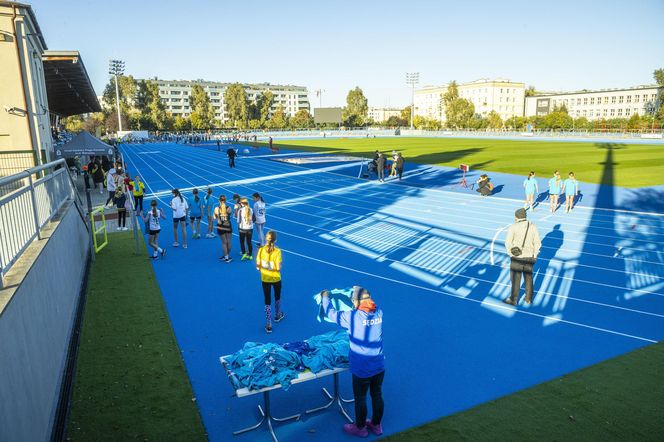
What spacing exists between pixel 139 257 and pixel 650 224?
17.6 m

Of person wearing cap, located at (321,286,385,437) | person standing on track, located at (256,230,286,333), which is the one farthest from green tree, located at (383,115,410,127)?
person wearing cap, located at (321,286,385,437)

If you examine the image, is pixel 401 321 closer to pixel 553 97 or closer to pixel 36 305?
pixel 36 305

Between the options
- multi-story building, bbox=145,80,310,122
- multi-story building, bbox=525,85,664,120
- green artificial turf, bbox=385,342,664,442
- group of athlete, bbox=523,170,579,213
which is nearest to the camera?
green artificial turf, bbox=385,342,664,442

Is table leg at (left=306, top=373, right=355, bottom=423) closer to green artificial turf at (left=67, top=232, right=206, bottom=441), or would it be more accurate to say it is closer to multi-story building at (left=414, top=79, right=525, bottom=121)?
green artificial turf at (left=67, top=232, right=206, bottom=441)

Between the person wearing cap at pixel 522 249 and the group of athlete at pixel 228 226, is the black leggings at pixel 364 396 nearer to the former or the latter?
the group of athlete at pixel 228 226

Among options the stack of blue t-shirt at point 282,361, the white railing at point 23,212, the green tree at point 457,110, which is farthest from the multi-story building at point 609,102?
the white railing at point 23,212

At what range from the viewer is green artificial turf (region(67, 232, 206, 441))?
18.6ft

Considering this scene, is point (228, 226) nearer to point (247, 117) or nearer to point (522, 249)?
point (522, 249)

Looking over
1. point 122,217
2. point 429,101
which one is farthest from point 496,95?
point 122,217

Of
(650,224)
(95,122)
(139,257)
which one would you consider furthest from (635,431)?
(95,122)

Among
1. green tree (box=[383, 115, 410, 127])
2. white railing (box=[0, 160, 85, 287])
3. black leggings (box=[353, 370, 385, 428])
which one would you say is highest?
green tree (box=[383, 115, 410, 127])

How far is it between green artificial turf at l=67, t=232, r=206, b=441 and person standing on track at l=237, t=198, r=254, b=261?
282 cm

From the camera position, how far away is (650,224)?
17031 millimetres

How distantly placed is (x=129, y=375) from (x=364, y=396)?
3.70m
